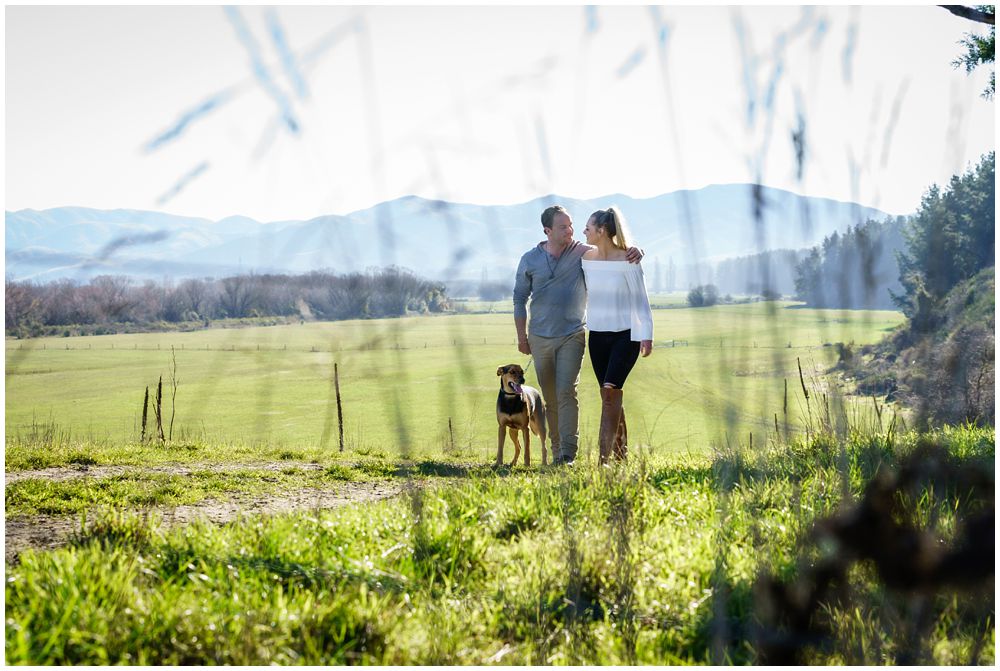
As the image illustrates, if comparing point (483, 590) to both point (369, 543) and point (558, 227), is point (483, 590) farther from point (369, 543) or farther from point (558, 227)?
point (558, 227)

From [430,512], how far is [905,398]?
3.78 m

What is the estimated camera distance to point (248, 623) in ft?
10.0

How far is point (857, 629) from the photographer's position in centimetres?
338

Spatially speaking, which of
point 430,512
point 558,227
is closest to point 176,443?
point 558,227

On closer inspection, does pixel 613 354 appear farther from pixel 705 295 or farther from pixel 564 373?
pixel 705 295

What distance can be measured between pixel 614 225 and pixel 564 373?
4.66 feet

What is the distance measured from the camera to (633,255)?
682cm

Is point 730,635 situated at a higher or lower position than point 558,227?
lower

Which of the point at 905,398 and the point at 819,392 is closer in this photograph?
the point at 905,398

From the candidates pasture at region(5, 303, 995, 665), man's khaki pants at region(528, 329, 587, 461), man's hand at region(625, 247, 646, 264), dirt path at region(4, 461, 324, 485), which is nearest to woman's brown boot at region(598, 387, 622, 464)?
man's khaki pants at region(528, 329, 587, 461)

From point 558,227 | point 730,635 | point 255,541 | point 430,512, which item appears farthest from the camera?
point 558,227

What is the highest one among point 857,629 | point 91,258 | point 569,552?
point 91,258

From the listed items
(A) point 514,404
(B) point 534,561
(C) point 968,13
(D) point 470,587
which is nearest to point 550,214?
(A) point 514,404

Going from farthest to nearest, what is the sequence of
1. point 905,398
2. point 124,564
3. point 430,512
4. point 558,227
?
point 558,227 < point 905,398 < point 430,512 < point 124,564
